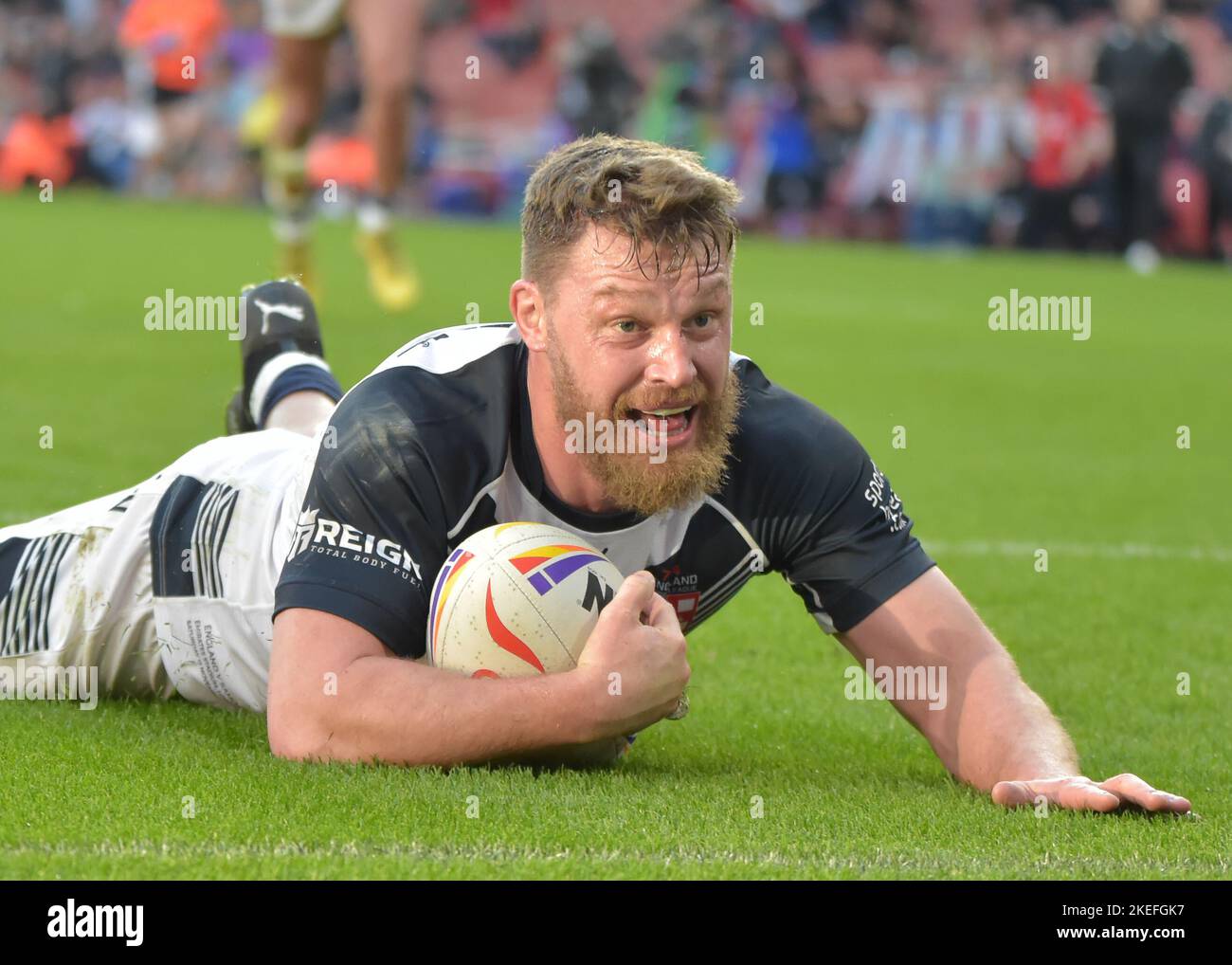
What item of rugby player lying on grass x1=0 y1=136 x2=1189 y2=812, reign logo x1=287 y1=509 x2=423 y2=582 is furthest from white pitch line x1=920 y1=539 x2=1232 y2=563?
reign logo x1=287 y1=509 x2=423 y2=582

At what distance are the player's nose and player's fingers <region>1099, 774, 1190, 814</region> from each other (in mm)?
1314

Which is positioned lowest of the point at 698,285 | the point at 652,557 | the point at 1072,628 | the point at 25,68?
the point at 1072,628

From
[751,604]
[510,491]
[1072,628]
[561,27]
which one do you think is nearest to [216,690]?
[510,491]

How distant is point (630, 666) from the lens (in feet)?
14.0

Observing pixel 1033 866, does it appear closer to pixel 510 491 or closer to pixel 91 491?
pixel 510 491

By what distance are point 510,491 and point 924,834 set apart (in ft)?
4.11

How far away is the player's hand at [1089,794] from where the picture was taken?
14.2 feet

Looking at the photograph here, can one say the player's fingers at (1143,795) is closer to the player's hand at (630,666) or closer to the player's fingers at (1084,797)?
the player's fingers at (1084,797)

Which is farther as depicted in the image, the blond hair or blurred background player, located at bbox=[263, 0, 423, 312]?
blurred background player, located at bbox=[263, 0, 423, 312]

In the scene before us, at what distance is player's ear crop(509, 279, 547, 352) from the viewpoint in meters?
4.53

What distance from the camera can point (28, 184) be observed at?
3028 centimetres

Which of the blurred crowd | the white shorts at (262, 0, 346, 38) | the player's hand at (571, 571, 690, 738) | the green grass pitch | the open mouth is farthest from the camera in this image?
the blurred crowd

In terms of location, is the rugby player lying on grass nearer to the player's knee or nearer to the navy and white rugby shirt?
the navy and white rugby shirt

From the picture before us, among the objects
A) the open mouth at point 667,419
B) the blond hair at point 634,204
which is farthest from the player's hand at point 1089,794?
the blond hair at point 634,204
